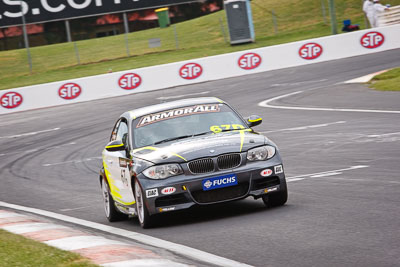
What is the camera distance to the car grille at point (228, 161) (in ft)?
30.2

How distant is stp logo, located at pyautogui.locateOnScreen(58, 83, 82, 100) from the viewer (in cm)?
3469

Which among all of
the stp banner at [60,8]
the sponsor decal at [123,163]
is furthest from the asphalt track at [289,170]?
the stp banner at [60,8]

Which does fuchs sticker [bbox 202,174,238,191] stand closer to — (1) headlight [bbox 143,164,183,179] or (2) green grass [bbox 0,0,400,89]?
(1) headlight [bbox 143,164,183,179]

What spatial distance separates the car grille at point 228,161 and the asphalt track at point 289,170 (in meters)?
0.61

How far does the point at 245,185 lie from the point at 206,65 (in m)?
26.8

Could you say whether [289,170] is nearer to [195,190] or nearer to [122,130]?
[122,130]

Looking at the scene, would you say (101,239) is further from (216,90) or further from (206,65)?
(206,65)

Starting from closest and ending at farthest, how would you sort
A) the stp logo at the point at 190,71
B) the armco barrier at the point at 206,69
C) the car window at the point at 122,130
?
the car window at the point at 122,130 → the armco barrier at the point at 206,69 → the stp logo at the point at 190,71

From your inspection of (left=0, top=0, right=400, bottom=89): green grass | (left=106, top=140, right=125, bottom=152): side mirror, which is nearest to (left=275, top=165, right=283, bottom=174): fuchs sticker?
(left=106, top=140, right=125, bottom=152): side mirror

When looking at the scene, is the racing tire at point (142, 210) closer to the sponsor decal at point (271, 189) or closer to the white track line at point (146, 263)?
the sponsor decal at point (271, 189)

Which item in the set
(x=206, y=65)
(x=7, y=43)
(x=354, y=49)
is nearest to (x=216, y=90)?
(x=206, y=65)

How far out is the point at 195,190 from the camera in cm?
916

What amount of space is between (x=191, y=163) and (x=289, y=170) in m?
4.56

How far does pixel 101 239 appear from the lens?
8.73 metres
